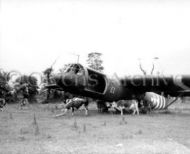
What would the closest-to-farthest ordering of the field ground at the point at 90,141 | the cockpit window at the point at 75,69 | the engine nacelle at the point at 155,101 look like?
1. the field ground at the point at 90,141
2. the cockpit window at the point at 75,69
3. the engine nacelle at the point at 155,101

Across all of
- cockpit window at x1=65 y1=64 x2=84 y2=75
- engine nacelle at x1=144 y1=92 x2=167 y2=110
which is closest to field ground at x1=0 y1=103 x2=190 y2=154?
cockpit window at x1=65 y1=64 x2=84 y2=75

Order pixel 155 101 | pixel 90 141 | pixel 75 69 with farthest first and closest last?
pixel 155 101, pixel 75 69, pixel 90 141

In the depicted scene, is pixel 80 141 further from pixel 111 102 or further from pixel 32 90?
pixel 32 90

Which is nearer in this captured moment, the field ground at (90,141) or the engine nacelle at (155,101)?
the field ground at (90,141)

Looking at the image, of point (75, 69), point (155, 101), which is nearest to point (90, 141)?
point (75, 69)

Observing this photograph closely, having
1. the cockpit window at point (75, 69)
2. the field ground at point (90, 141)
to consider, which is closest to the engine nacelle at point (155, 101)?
the cockpit window at point (75, 69)

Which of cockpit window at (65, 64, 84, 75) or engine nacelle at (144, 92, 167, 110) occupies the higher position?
cockpit window at (65, 64, 84, 75)

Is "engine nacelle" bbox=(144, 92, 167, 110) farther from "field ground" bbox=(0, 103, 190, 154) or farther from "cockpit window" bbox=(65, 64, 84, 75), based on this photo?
"field ground" bbox=(0, 103, 190, 154)

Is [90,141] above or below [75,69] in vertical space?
below

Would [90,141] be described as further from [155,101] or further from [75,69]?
[155,101]

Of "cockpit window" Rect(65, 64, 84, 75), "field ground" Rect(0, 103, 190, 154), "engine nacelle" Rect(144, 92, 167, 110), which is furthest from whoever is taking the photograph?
"engine nacelle" Rect(144, 92, 167, 110)

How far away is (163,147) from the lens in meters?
7.95

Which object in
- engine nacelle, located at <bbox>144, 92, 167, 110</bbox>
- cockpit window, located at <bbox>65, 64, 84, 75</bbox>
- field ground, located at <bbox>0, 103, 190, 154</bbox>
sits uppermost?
cockpit window, located at <bbox>65, 64, 84, 75</bbox>

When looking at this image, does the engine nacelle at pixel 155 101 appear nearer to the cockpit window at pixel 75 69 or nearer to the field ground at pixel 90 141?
the cockpit window at pixel 75 69
